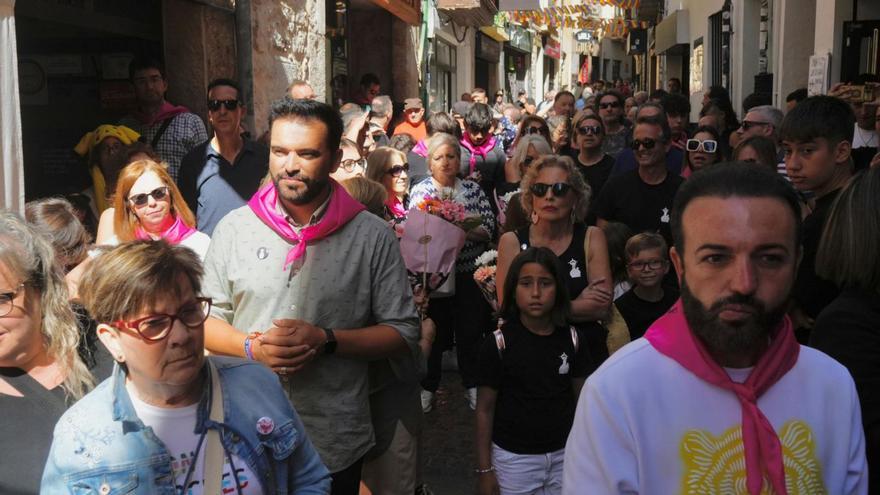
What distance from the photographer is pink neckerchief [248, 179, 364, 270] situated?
330 cm

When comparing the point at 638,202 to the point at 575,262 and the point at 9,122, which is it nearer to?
the point at 575,262

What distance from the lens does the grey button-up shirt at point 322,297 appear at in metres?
3.29

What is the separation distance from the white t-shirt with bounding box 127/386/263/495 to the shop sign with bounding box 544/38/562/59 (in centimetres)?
4424

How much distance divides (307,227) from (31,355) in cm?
104

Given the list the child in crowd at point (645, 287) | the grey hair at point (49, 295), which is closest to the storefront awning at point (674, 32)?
the child in crowd at point (645, 287)

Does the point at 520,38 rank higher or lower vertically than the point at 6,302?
higher

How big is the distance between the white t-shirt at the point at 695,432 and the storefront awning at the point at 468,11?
60.4 ft

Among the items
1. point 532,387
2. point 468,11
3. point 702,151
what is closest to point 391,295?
point 532,387

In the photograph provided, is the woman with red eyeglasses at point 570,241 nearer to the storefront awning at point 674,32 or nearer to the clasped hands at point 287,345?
the clasped hands at point 287,345

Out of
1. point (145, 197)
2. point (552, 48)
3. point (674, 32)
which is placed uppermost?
point (552, 48)

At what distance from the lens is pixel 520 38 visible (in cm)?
3628

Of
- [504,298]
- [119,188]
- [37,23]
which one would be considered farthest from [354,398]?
[37,23]

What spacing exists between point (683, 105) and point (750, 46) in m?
7.42

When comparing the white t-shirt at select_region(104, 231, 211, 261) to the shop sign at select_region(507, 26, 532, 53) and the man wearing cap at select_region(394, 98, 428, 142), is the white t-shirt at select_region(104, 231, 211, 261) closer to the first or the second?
the man wearing cap at select_region(394, 98, 428, 142)
